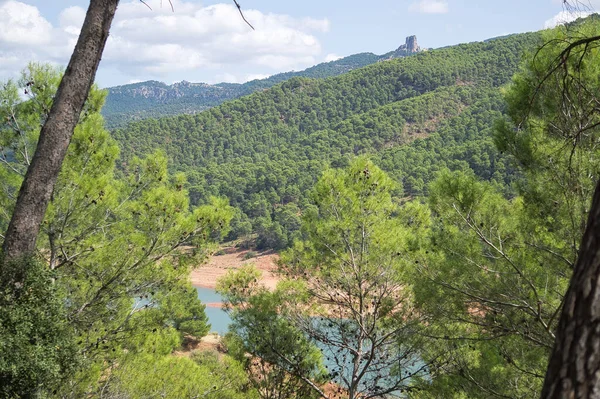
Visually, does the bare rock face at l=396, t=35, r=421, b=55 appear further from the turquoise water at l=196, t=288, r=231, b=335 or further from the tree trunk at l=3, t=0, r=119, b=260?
the tree trunk at l=3, t=0, r=119, b=260

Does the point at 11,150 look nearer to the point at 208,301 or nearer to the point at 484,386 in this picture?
the point at 484,386

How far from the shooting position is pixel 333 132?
208 feet

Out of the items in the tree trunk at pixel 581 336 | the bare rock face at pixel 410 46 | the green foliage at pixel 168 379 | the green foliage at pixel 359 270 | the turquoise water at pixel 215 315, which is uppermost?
the bare rock face at pixel 410 46

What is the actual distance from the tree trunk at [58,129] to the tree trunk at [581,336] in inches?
104

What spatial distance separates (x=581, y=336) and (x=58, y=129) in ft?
8.83

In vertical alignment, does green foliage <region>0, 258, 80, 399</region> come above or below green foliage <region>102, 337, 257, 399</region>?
above

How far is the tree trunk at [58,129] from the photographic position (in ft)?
8.66

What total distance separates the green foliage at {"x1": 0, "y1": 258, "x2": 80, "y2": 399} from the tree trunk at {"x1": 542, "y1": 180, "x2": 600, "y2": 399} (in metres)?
2.86

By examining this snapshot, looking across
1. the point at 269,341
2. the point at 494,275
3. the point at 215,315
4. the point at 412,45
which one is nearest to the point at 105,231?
the point at 269,341

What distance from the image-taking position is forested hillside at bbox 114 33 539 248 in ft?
132

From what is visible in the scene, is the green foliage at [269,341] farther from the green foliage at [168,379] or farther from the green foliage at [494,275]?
the green foliage at [494,275]

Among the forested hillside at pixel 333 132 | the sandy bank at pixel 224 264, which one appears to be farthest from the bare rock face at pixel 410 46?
the sandy bank at pixel 224 264

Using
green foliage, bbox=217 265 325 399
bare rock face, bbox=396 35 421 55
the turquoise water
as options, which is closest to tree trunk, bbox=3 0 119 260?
green foliage, bbox=217 265 325 399

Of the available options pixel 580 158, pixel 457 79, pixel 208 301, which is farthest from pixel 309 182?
pixel 580 158
